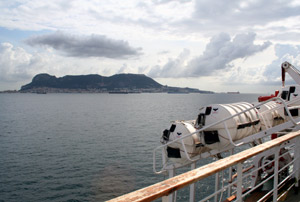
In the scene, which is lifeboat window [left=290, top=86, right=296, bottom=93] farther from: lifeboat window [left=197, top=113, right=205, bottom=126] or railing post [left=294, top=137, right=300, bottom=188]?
railing post [left=294, top=137, right=300, bottom=188]

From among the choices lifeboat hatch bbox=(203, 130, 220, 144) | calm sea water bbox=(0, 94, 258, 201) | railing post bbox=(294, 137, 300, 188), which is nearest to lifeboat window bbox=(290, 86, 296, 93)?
lifeboat hatch bbox=(203, 130, 220, 144)

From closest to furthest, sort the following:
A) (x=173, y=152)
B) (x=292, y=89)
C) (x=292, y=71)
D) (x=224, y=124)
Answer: (x=224, y=124) → (x=173, y=152) → (x=292, y=89) → (x=292, y=71)

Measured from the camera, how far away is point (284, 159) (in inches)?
471

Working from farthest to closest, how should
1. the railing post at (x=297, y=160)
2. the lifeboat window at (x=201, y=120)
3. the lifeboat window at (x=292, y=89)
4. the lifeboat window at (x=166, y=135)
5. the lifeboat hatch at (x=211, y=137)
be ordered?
the lifeboat window at (x=292, y=89)
the lifeboat window at (x=166, y=135)
the lifeboat window at (x=201, y=120)
the lifeboat hatch at (x=211, y=137)
the railing post at (x=297, y=160)

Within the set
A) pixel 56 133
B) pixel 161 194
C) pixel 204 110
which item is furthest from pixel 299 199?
pixel 56 133

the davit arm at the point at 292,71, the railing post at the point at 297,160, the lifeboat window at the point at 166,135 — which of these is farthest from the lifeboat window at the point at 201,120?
the davit arm at the point at 292,71

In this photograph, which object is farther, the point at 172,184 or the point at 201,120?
the point at 201,120

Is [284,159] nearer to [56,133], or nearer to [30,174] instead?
[30,174]

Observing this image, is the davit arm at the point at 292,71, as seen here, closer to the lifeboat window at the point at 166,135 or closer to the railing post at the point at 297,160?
the lifeboat window at the point at 166,135

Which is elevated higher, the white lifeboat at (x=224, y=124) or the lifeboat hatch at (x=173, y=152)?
the white lifeboat at (x=224, y=124)

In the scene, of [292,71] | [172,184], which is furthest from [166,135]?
[172,184]

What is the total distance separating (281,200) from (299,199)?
0.43 m

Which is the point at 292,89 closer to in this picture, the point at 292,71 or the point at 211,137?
the point at 292,71

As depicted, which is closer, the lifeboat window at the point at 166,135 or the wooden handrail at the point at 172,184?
the wooden handrail at the point at 172,184
